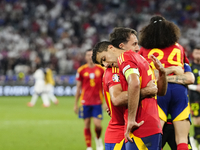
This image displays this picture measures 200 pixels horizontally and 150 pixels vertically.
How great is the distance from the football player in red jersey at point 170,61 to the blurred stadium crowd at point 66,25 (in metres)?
18.8

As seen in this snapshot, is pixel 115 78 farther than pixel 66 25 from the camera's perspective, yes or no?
No

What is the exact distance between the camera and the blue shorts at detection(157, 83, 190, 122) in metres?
4.18

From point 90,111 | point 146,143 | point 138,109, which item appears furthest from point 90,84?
point 146,143

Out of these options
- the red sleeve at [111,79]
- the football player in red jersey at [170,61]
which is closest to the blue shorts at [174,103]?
the football player in red jersey at [170,61]

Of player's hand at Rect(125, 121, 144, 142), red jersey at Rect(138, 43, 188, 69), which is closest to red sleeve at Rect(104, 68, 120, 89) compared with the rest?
player's hand at Rect(125, 121, 144, 142)

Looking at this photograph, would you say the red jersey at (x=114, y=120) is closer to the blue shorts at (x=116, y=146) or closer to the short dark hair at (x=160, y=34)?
the blue shorts at (x=116, y=146)

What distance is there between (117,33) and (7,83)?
773 inches

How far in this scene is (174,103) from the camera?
422 centimetres

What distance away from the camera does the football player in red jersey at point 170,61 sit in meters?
4.16

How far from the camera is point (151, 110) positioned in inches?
123

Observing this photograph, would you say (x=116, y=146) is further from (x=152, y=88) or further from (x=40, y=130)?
(x=40, y=130)

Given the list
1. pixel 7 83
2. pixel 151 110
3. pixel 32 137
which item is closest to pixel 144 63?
pixel 151 110

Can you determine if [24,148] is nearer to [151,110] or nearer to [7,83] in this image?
[151,110]

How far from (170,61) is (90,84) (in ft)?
14.7
